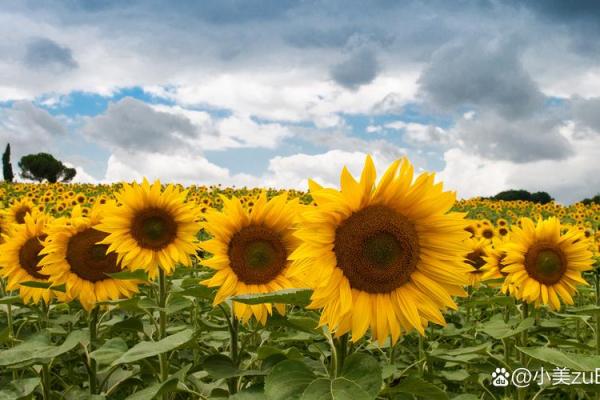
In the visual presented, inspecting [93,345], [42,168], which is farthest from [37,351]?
[42,168]

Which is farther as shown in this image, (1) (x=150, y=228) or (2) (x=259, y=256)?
(1) (x=150, y=228)

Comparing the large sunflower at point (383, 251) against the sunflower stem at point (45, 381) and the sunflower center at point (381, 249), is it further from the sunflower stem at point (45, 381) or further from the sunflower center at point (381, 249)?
the sunflower stem at point (45, 381)

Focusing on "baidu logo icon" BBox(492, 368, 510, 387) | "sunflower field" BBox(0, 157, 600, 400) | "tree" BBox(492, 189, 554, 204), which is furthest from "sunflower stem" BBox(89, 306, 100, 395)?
"tree" BBox(492, 189, 554, 204)

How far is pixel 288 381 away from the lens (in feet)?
8.19

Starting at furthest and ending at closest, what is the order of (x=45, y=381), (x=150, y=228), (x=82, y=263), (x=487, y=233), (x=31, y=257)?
(x=487, y=233) → (x=31, y=257) → (x=150, y=228) → (x=82, y=263) → (x=45, y=381)

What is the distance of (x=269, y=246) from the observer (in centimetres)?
375

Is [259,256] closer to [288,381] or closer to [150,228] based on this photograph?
[288,381]

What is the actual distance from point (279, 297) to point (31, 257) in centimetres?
349

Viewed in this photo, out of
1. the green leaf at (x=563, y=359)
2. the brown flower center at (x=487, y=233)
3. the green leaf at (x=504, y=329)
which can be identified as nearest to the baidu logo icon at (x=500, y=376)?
the green leaf at (x=504, y=329)

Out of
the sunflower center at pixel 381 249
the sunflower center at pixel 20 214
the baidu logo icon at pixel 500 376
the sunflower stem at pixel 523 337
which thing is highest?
the sunflower center at pixel 20 214

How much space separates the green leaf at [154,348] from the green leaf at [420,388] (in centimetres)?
101

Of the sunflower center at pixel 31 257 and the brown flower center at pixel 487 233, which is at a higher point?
the brown flower center at pixel 487 233

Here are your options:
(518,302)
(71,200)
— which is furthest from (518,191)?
(518,302)

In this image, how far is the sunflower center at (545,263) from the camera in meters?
5.81
